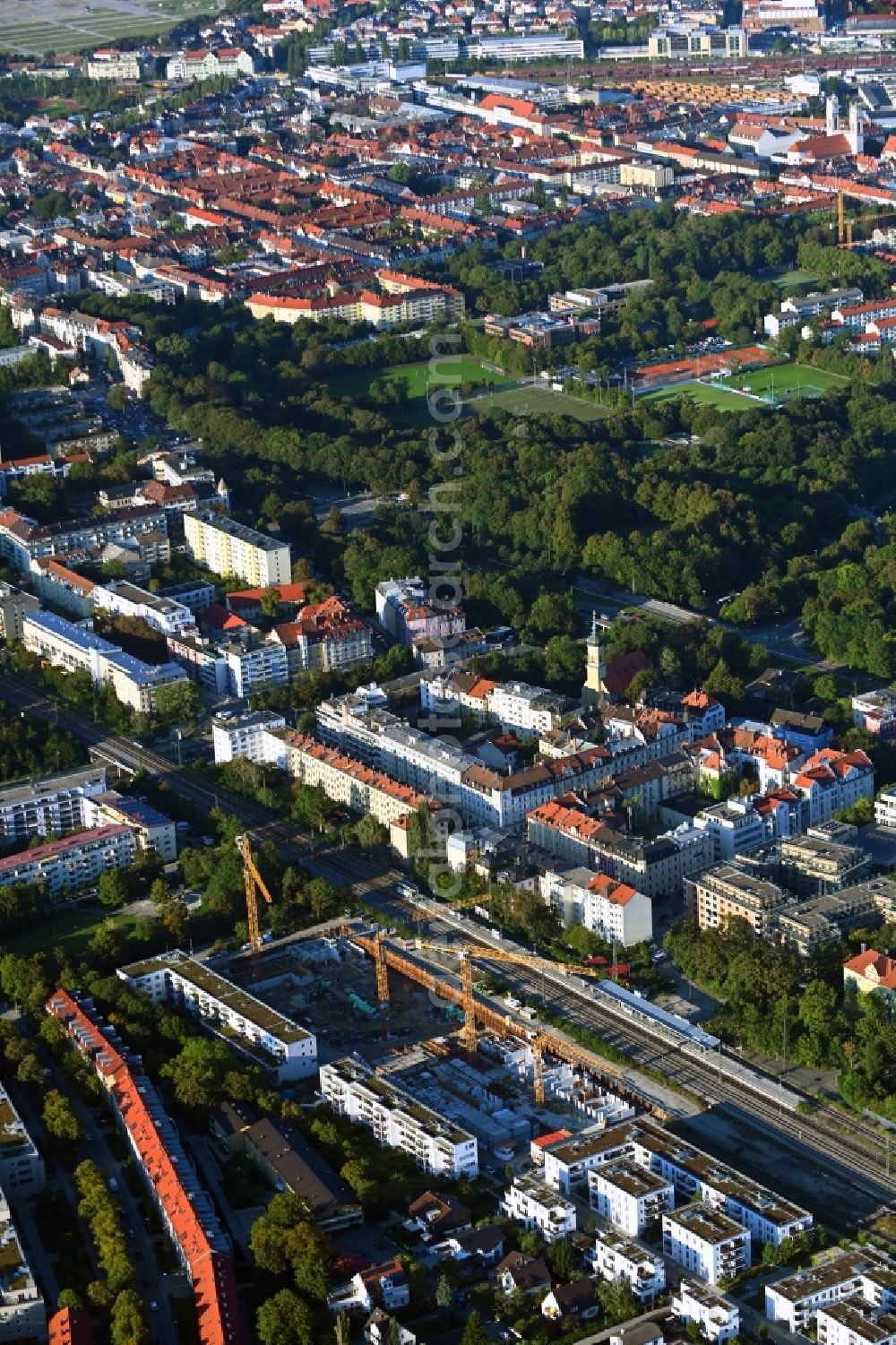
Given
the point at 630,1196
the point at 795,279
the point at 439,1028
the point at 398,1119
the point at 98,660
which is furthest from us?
the point at 795,279

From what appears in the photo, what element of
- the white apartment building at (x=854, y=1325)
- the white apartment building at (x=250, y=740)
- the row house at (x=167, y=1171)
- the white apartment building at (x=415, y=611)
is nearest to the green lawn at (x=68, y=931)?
the row house at (x=167, y=1171)

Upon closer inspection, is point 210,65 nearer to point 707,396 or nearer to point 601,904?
point 707,396

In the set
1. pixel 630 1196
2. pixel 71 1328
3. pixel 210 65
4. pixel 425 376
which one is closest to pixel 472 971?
Answer: pixel 630 1196

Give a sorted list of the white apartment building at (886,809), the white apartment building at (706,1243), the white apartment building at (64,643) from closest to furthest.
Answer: the white apartment building at (706,1243) → the white apartment building at (886,809) → the white apartment building at (64,643)

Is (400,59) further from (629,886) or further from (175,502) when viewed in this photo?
(629,886)

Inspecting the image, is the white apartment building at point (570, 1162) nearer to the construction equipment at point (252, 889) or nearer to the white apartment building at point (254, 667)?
the construction equipment at point (252, 889)

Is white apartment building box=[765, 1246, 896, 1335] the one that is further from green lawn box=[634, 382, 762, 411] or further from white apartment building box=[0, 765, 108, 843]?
green lawn box=[634, 382, 762, 411]
